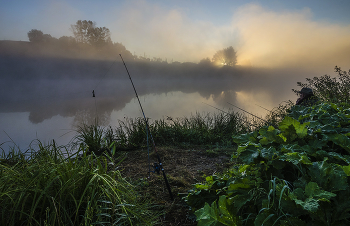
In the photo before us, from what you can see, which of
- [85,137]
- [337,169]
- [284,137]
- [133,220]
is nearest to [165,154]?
[85,137]

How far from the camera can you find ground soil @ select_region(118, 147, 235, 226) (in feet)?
7.97

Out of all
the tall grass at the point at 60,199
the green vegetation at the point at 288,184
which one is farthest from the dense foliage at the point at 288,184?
the tall grass at the point at 60,199

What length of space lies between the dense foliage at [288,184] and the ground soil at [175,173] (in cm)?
59

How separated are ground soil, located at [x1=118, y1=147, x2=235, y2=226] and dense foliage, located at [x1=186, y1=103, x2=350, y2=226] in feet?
1.92

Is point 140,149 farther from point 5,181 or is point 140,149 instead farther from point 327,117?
point 327,117

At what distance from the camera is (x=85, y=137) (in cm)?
561

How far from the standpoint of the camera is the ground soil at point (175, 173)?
95.6 inches

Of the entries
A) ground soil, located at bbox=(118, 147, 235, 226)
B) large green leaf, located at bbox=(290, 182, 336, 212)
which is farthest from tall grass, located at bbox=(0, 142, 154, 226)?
large green leaf, located at bbox=(290, 182, 336, 212)

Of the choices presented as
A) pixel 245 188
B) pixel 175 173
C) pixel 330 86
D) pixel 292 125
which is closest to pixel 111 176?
pixel 175 173

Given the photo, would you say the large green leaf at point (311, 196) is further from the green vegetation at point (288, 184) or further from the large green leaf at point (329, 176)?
the large green leaf at point (329, 176)

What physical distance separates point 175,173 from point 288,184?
8.91ft

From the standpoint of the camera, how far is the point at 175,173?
3834 mm

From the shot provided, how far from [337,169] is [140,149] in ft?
16.8

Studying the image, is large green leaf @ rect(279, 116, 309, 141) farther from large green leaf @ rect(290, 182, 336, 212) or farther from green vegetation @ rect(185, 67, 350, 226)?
large green leaf @ rect(290, 182, 336, 212)
